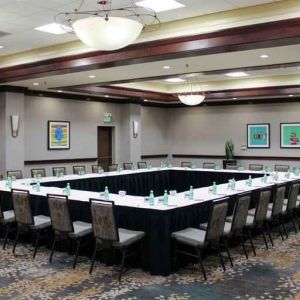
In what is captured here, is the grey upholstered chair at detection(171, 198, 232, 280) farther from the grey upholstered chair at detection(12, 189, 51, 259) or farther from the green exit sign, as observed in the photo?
the green exit sign

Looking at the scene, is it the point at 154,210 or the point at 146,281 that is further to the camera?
the point at 154,210

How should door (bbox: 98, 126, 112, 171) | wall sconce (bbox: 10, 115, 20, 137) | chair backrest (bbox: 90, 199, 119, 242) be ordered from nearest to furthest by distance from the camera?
chair backrest (bbox: 90, 199, 119, 242) → wall sconce (bbox: 10, 115, 20, 137) → door (bbox: 98, 126, 112, 171)

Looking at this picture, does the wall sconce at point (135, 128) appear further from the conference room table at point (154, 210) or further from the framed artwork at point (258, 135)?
the conference room table at point (154, 210)

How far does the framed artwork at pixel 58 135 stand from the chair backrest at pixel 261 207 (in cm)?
795

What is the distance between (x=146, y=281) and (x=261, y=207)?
2.07m

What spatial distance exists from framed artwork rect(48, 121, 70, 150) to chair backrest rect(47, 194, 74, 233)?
7430mm

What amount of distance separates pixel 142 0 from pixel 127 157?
9.21 m

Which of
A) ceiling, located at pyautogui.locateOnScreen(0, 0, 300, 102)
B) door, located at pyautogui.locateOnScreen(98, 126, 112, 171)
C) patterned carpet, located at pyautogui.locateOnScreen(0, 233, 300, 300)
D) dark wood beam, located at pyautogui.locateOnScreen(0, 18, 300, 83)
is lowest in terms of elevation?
patterned carpet, located at pyautogui.locateOnScreen(0, 233, 300, 300)

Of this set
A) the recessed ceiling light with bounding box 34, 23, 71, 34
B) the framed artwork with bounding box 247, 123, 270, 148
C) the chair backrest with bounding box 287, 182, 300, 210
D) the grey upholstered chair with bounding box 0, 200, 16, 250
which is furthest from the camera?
the framed artwork with bounding box 247, 123, 270, 148

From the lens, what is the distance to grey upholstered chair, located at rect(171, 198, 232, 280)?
15.5 ft

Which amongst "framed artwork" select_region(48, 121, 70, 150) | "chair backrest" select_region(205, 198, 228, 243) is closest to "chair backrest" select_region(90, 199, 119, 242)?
"chair backrest" select_region(205, 198, 228, 243)

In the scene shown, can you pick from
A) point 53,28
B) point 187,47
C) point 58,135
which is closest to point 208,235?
point 187,47

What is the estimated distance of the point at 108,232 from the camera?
472 centimetres

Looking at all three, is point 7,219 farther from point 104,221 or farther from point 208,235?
point 208,235
